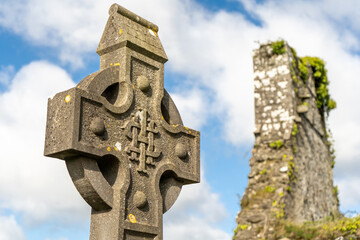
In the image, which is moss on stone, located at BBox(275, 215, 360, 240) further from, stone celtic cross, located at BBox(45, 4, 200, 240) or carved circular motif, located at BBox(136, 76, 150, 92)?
carved circular motif, located at BBox(136, 76, 150, 92)

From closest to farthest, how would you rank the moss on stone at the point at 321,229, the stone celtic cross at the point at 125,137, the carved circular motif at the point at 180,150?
the stone celtic cross at the point at 125,137 < the carved circular motif at the point at 180,150 < the moss on stone at the point at 321,229

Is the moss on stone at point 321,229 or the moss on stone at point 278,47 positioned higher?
the moss on stone at point 278,47

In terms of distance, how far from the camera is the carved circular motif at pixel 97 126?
3918 millimetres

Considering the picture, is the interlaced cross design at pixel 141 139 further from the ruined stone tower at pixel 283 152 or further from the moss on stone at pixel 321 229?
the ruined stone tower at pixel 283 152

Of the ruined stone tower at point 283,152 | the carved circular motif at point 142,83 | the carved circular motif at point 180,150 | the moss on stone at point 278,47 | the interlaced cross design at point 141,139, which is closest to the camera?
the interlaced cross design at point 141,139

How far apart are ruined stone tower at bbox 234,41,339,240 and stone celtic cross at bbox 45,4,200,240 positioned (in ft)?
17.6

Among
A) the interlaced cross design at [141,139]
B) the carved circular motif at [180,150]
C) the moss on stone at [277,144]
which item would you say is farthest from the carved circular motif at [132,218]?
the moss on stone at [277,144]

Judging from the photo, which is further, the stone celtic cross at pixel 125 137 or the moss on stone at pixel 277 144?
the moss on stone at pixel 277 144

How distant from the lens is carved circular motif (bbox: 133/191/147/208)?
13.5 ft

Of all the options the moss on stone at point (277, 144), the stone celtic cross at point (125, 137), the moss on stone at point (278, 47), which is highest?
the moss on stone at point (278, 47)

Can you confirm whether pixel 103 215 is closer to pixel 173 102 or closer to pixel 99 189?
pixel 99 189

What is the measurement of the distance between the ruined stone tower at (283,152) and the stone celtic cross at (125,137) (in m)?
5.35

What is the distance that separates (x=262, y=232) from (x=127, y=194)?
6074 mm

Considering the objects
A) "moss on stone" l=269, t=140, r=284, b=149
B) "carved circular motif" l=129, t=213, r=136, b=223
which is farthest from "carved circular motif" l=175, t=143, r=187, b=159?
"moss on stone" l=269, t=140, r=284, b=149
